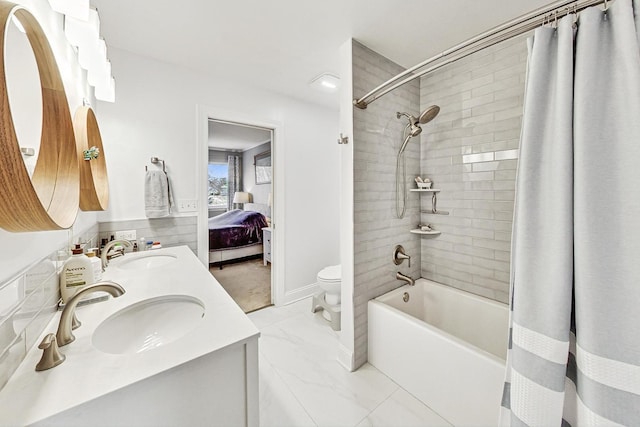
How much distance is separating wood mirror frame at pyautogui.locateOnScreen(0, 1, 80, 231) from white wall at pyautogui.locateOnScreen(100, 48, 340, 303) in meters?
1.19

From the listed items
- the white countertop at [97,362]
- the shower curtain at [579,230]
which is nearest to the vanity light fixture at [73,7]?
the white countertop at [97,362]

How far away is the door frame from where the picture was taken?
7.45 ft

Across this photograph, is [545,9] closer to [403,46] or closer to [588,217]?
[588,217]

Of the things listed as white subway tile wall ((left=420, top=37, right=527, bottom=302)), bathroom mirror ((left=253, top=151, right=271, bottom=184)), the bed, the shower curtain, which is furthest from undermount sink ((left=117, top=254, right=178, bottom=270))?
bathroom mirror ((left=253, top=151, right=271, bottom=184))

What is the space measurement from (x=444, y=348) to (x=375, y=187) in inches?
45.9

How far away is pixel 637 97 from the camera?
0.59 metres

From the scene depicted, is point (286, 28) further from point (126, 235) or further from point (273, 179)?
point (126, 235)

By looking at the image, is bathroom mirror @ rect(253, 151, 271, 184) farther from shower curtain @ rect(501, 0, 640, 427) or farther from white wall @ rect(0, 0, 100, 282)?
shower curtain @ rect(501, 0, 640, 427)

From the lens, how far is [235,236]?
175 inches

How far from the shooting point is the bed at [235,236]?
423 centimetres

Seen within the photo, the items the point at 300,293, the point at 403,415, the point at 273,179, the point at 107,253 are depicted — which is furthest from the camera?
the point at 300,293

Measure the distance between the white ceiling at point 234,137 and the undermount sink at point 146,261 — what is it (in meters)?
2.87

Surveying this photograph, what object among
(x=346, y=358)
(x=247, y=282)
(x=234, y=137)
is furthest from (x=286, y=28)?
(x=234, y=137)

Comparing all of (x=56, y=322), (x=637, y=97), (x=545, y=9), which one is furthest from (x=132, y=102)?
(x=637, y=97)
